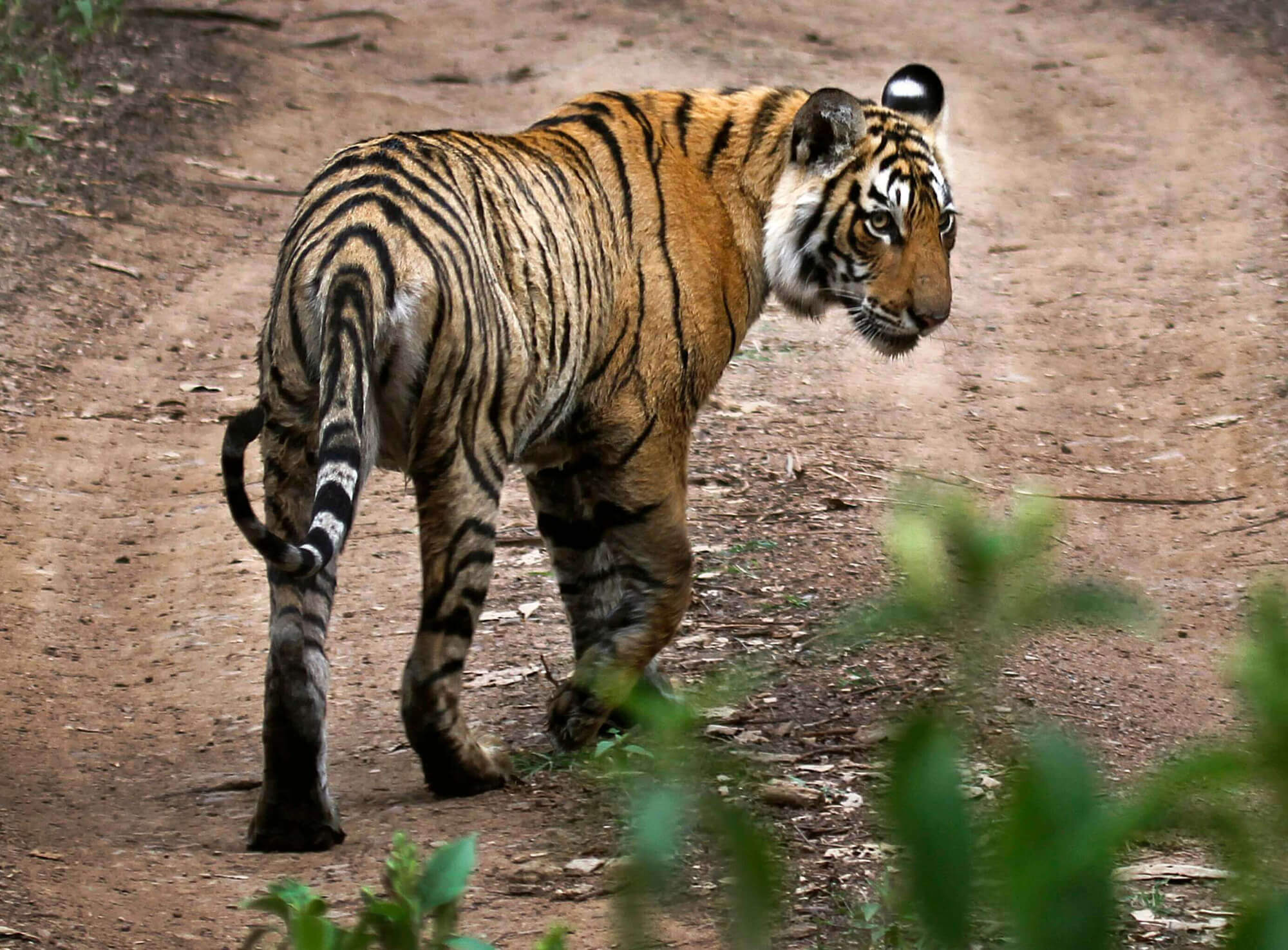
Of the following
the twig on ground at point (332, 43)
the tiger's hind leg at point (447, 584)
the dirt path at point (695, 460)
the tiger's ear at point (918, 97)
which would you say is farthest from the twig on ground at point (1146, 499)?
the twig on ground at point (332, 43)

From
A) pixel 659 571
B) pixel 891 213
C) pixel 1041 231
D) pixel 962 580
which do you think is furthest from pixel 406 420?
pixel 1041 231

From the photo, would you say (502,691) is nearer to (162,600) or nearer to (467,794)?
(467,794)

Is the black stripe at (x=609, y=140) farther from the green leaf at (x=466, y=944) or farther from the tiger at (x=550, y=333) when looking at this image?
the green leaf at (x=466, y=944)

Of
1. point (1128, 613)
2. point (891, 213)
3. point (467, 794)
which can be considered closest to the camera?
point (1128, 613)

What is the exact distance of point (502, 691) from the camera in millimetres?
4648

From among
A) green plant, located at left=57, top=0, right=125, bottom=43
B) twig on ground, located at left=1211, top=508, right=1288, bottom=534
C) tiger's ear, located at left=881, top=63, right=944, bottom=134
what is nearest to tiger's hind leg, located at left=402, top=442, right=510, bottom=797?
→ tiger's ear, located at left=881, top=63, right=944, bottom=134

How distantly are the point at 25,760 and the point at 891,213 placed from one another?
273cm

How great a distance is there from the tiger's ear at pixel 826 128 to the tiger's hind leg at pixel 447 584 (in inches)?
57.2

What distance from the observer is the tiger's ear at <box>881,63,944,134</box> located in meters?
4.96

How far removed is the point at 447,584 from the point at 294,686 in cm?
41

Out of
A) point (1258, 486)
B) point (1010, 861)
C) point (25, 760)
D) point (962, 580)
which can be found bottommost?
point (25, 760)

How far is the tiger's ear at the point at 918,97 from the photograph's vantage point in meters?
4.96

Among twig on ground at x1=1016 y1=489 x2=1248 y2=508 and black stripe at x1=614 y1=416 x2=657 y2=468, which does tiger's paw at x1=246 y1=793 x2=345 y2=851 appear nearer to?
black stripe at x1=614 y1=416 x2=657 y2=468

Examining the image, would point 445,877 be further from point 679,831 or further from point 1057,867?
point 1057,867
